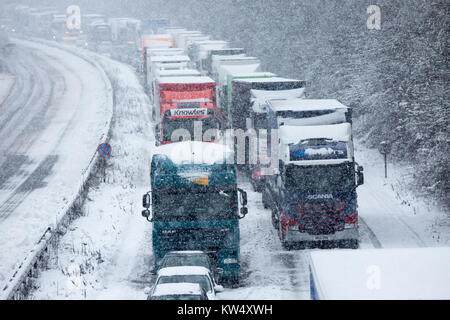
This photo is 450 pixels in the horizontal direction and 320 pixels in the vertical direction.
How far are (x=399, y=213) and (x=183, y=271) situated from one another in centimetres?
1073

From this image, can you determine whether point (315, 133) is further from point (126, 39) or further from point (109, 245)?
point (126, 39)

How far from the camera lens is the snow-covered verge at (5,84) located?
52531mm

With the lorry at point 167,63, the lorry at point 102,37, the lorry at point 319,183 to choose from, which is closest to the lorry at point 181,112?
the lorry at point 319,183

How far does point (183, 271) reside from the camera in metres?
12.7

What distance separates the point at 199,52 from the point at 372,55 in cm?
1707

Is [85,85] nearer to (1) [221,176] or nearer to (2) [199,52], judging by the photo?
(2) [199,52]

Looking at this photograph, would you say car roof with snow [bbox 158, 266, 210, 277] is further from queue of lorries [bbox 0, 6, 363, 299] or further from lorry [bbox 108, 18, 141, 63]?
lorry [bbox 108, 18, 141, 63]

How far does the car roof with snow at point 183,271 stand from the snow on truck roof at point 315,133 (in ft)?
17.4

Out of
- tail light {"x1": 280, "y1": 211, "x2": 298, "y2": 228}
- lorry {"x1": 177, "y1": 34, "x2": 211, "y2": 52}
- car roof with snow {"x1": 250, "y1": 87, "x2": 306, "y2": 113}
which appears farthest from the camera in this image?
lorry {"x1": 177, "y1": 34, "x2": 211, "y2": 52}

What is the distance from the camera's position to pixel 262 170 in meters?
21.5

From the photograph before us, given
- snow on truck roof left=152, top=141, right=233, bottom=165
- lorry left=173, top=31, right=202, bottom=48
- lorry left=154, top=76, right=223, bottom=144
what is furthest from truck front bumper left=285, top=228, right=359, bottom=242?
lorry left=173, top=31, right=202, bottom=48

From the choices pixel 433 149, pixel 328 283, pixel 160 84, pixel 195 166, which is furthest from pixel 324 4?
pixel 328 283

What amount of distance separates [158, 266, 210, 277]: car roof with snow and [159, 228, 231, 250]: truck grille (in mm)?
1971

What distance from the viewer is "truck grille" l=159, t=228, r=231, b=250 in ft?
49.3
